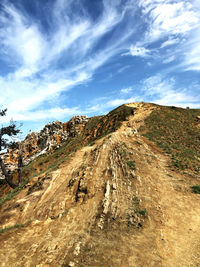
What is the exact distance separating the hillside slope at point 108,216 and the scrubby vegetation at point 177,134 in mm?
1731

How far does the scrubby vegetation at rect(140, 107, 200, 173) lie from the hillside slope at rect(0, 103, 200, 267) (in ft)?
5.68

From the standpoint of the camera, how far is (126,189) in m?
13.6

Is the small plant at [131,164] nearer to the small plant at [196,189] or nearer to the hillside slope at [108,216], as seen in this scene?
the hillside slope at [108,216]

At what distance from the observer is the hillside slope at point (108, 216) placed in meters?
7.68

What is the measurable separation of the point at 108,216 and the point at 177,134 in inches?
954

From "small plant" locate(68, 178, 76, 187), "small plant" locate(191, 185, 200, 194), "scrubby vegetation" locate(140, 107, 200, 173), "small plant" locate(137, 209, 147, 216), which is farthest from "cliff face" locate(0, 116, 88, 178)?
"small plant" locate(137, 209, 147, 216)

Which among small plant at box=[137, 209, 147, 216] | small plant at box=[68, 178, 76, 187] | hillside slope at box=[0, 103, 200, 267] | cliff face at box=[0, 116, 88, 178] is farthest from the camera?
cliff face at box=[0, 116, 88, 178]

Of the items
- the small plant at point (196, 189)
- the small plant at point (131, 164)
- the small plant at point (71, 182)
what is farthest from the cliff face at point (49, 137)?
the small plant at point (196, 189)

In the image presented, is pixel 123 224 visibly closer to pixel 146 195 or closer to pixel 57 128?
pixel 146 195

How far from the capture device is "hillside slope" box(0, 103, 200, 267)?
7684 millimetres

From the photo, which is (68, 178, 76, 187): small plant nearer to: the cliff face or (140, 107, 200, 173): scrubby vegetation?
(140, 107, 200, 173): scrubby vegetation

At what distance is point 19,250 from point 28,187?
10.9m

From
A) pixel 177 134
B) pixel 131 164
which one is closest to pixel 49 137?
pixel 177 134

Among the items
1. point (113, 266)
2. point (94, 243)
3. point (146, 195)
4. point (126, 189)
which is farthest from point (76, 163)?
point (113, 266)
